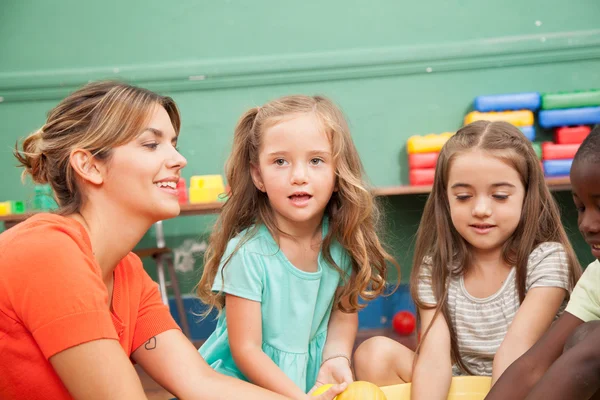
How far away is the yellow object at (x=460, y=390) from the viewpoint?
1.58 m

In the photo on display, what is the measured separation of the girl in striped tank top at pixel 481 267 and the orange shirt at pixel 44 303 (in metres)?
0.78

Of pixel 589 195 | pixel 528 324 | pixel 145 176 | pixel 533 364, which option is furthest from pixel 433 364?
pixel 145 176

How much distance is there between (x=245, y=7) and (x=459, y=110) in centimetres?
146

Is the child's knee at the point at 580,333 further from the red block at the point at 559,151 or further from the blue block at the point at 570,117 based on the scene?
the blue block at the point at 570,117

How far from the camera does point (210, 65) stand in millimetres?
4148

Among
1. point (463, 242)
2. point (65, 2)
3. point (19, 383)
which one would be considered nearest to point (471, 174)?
point (463, 242)

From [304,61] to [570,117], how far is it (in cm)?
158

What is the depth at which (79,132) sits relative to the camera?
4.57 ft

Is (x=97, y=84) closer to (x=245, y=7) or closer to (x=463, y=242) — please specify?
(x=463, y=242)

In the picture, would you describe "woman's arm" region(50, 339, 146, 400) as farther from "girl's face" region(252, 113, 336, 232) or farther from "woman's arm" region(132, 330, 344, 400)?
"girl's face" region(252, 113, 336, 232)

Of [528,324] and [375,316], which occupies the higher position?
[528,324]

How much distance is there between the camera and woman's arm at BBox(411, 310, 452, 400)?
5.15ft

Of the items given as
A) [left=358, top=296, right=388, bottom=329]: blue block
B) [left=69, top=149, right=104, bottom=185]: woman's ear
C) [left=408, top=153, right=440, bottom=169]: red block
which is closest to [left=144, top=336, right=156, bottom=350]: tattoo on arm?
[left=69, top=149, right=104, bottom=185]: woman's ear

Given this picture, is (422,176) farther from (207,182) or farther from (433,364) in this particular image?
(433,364)
